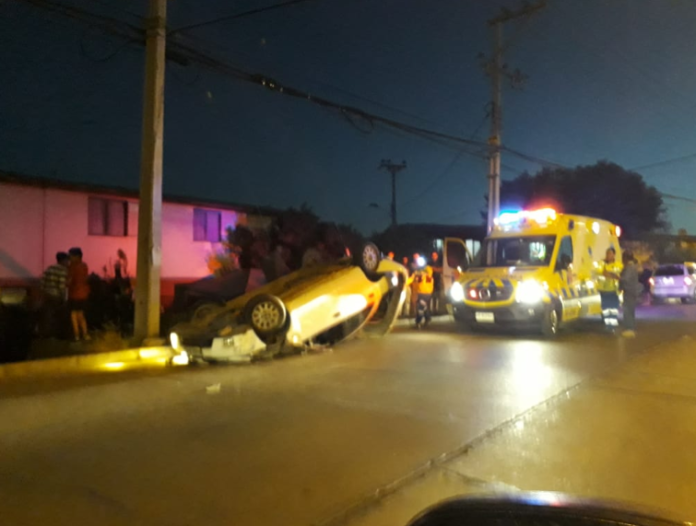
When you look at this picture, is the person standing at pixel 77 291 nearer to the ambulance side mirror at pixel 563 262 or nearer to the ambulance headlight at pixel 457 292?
the ambulance headlight at pixel 457 292

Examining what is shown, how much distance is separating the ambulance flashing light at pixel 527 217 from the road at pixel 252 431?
14.2 ft

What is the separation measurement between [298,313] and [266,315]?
67 cm

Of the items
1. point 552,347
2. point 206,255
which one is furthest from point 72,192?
point 552,347

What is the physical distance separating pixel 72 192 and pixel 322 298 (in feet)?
29.1

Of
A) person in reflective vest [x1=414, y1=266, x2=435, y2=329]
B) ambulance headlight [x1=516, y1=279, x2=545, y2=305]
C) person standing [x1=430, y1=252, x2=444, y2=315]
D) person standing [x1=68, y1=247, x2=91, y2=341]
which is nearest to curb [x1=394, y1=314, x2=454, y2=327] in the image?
person standing [x1=430, y1=252, x2=444, y2=315]

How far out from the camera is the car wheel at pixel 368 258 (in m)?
11.9

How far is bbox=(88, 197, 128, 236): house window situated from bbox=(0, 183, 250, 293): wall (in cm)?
14

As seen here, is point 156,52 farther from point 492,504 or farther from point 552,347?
point 492,504

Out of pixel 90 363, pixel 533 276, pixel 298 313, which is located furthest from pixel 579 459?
pixel 533 276

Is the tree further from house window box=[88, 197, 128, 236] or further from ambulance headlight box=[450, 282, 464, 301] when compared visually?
house window box=[88, 197, 128, 236]

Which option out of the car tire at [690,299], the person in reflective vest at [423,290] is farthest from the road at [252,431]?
the car tire at [690,299]

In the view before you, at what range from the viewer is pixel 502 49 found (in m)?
21.4

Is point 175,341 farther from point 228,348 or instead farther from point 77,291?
point 77,291

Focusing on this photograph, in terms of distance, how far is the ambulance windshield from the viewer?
14000 mm
